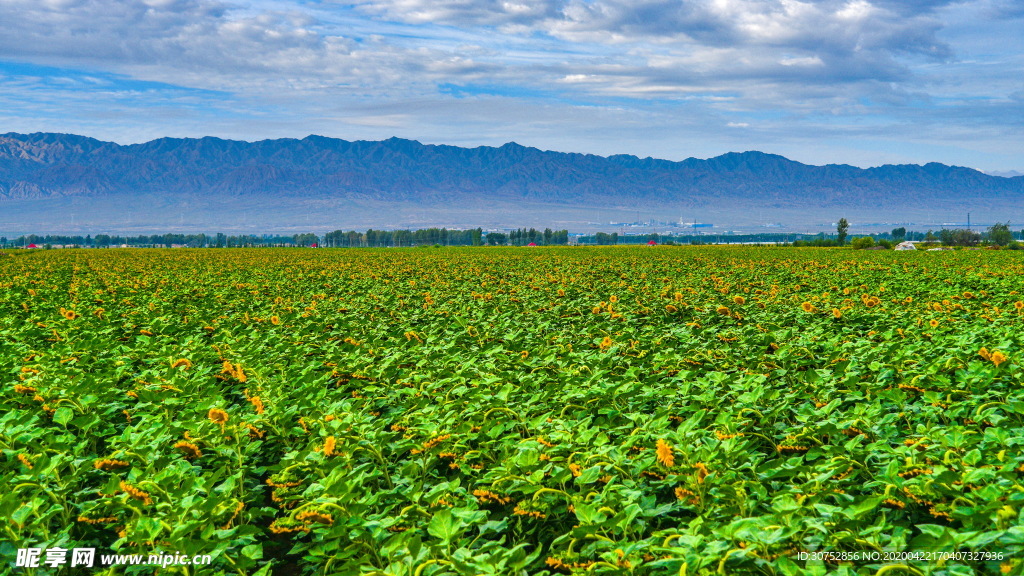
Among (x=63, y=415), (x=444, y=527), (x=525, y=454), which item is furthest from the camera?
(x=63, y=415)

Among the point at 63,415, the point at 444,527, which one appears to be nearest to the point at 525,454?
the point at 444,527

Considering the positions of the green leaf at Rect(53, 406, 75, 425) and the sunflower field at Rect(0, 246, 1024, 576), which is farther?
the green leaf at Rect(53, 406, 75, 425)

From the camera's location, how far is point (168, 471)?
4.34m

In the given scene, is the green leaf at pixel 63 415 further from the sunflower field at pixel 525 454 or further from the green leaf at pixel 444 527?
the green leaf at pixel 444 527

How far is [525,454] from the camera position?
13.9ft

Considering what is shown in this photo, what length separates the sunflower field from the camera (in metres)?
3.47

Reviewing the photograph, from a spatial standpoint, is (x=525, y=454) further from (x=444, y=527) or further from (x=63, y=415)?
(x=63, y=415)

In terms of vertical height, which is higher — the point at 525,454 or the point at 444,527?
the point at 525,454

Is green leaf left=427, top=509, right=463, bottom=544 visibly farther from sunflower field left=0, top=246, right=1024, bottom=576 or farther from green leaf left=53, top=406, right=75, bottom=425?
green leaf left=53, top=406, right=75, bottom=425

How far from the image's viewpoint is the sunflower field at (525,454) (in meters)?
3.47

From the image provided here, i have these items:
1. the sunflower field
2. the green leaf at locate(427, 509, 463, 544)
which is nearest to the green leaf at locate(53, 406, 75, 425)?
the sunflower field

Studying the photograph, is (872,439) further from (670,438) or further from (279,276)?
(279,276)

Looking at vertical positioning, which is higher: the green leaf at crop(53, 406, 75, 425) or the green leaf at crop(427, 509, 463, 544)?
the green leaf at crop(53, 406, 75, 425)

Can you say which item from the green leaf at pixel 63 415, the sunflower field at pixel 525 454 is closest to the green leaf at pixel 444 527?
the sunflower field at pixel 525 454
